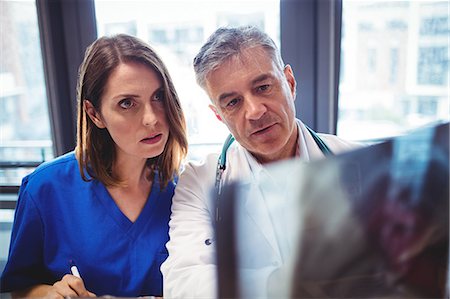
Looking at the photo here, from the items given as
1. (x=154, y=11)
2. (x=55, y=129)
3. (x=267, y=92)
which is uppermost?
(x=154, y=11)

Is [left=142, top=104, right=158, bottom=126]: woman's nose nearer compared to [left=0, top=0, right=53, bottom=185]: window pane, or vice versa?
[left=142, top=104, right=158, bottom=126]: woman's nose

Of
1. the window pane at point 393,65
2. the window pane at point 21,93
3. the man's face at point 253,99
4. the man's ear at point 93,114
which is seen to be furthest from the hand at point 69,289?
the window pane at point 393,65

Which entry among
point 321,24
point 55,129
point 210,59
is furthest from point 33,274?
point 321,24

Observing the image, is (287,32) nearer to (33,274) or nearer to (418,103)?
(418,103)

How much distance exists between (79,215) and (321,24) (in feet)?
3.03

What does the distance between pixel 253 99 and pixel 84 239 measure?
1.74 ft

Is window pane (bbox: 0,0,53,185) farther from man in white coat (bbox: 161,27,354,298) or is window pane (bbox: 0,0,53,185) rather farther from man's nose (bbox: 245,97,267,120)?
man's nose (bbox: 245,97,267,120)

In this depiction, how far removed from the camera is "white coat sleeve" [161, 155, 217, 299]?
0.67m

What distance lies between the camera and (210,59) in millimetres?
850

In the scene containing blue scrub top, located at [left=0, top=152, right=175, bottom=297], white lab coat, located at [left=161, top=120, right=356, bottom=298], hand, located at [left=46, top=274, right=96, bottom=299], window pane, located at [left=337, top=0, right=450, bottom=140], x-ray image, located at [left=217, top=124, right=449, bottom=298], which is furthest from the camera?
window pane, located at [left=337, top=0, right=450, bottom=140]

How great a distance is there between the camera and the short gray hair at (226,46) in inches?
33.2

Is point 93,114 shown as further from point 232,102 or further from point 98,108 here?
point 232,102

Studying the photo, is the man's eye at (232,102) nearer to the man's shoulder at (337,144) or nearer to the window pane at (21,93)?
the man's shoulder at (337,144)

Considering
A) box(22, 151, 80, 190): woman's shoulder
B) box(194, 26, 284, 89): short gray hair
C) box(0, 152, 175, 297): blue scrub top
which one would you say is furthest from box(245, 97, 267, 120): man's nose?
box(22, 151, 80, 190): woman's shoulder
